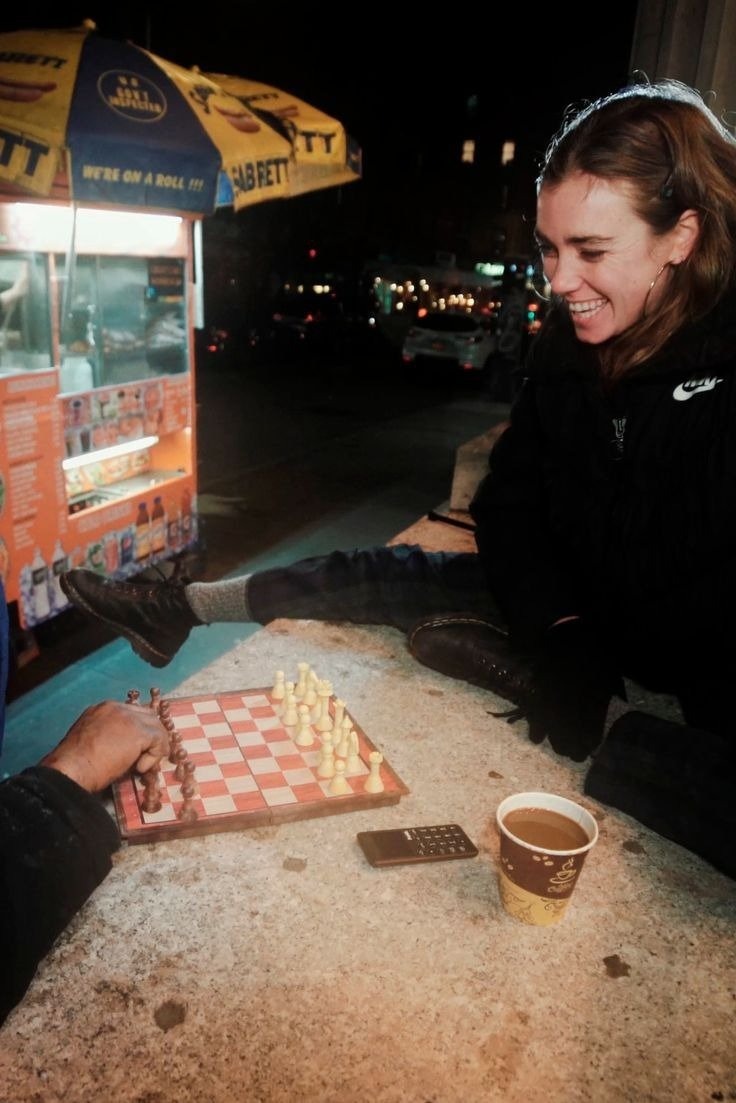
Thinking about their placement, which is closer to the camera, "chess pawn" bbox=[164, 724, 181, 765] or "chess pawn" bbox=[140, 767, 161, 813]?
"chess pawn" bbox=[140, 767, 161, 813]

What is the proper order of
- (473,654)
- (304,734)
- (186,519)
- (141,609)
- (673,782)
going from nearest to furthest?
1. (673,782)
2. (304,734)
3. (473,654)
4. (141,609)
5. (186,519)

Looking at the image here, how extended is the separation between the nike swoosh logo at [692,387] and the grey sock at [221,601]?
5.94 ft

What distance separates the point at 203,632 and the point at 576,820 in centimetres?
443

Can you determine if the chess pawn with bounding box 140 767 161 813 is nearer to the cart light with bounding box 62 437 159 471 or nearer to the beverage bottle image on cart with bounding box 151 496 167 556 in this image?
the cart light with bounding box 62 437 159 471

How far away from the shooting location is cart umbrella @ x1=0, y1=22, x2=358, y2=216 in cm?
411

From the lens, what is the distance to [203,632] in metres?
5.79

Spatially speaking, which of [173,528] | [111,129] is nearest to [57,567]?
[173,528]

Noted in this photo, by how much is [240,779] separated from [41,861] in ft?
2.27

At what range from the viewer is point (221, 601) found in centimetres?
330

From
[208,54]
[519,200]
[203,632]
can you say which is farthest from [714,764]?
[519,200]

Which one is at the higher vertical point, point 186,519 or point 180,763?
point 180,763

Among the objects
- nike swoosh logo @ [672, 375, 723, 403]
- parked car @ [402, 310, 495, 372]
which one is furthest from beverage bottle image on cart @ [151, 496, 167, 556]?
parked car @ [402, 310, 495, 372]

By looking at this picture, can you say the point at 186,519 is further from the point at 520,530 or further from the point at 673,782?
the point at 673,782

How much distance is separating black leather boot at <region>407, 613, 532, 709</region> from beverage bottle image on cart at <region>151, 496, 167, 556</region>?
12.6 ft
